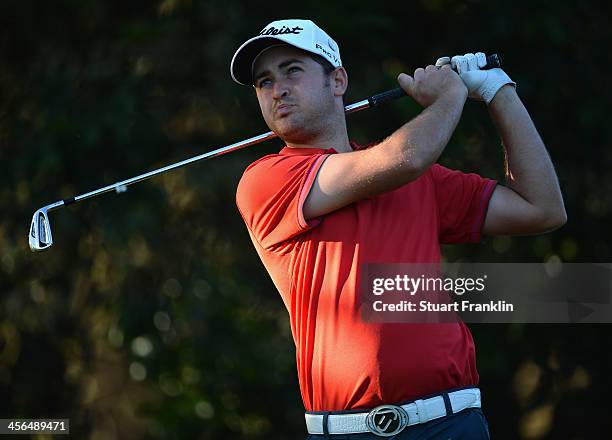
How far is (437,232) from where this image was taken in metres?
3.56

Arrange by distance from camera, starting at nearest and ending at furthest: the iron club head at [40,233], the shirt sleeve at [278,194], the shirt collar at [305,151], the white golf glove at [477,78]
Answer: the shirt sleeve at [278,194] → the shirt collar at [305,151] → the white golf glove at [477,78] → the iron club head at [40,233]

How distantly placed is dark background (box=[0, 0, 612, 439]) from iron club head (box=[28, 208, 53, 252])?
3.39 metres

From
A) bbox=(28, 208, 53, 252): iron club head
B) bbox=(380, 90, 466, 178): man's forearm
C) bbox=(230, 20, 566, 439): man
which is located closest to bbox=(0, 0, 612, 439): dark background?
bbox=(28, 208, 53, 252): iron club head

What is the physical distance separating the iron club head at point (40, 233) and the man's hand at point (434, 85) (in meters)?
1.39

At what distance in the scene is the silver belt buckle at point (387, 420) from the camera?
3.27 m

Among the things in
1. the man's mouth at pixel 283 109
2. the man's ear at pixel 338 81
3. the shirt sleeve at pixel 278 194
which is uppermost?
the man's ear at pixel 338 81

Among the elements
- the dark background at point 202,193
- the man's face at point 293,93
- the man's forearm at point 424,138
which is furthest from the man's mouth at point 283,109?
the dark background at point 202,193

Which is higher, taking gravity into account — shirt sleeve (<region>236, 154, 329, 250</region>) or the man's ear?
the man's ear

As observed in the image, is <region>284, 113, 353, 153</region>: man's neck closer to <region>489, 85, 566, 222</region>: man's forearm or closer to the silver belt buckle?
<region>489, 85, 566, 222</region>: man's forearm

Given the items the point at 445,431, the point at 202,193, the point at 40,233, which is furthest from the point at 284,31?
the point at 202,193

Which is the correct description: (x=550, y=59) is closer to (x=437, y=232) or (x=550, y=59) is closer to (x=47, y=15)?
(x=47, y=15)

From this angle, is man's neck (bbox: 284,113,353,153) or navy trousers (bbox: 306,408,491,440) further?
man's neck (bbox: 284,113,353,153)

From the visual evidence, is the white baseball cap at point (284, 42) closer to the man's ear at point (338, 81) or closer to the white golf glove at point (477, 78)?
the man's ear at point (338, 81)

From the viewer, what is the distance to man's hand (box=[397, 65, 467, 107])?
346 cm
